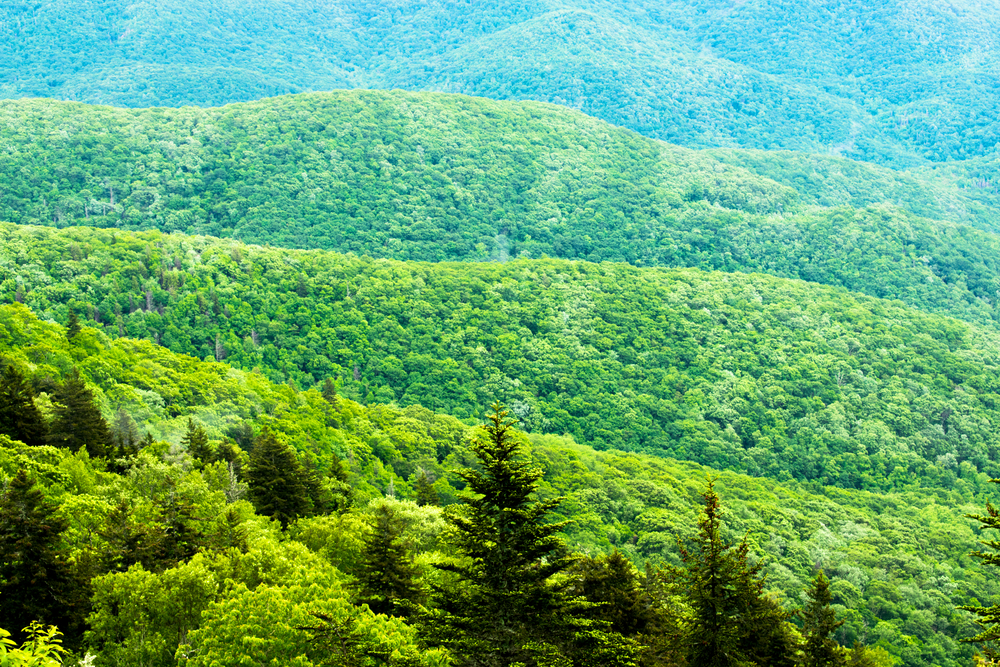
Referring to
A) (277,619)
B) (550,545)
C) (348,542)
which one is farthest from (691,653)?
(348,542)

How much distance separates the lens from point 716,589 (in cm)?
3200

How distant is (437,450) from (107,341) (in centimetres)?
4509

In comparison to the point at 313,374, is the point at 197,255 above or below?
above

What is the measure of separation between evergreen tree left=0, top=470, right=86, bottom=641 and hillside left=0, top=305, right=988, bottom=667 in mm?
1624

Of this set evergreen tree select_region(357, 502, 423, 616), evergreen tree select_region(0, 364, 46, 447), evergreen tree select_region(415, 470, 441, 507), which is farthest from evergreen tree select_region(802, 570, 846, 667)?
evergreen tree select_region(0, 364, 46, 447)

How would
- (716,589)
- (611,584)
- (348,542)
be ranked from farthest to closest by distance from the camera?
1. (348,542)
2. (611,584)
3. (716,589)

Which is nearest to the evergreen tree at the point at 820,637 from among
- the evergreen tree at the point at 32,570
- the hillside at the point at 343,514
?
the hillside at the point at 343,514

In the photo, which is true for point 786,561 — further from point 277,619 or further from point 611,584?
point 277,619

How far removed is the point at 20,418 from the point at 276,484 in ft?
55.8

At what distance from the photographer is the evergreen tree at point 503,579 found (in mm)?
25750

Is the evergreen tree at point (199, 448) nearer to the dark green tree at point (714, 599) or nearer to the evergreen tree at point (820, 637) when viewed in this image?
the evergreen tree at point (820, 637)

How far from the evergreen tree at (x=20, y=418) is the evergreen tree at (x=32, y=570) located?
2036cm

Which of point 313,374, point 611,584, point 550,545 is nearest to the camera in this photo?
point 550,545

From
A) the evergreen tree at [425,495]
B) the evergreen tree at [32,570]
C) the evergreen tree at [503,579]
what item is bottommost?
the evergreen tree at [32,570]
